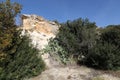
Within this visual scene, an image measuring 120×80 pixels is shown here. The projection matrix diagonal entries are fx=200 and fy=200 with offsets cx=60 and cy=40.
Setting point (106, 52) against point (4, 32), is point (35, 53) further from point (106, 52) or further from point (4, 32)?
point (106, 52)

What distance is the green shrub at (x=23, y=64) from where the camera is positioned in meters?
9.77

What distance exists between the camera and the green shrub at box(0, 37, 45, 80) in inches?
384

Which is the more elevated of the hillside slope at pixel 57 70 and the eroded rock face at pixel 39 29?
the eroded rock face at pixel 39 29

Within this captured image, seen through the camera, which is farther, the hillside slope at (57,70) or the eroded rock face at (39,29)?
the eroded rock face at (39,29)

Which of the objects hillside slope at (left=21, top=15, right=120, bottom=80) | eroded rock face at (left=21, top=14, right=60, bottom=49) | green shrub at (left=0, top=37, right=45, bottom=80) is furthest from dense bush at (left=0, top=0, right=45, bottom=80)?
eroded rock face at (left=21, top=14, right=60, bottom=49)

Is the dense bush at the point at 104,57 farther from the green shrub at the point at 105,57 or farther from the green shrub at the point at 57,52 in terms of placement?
the green shrub at the point at 57,52

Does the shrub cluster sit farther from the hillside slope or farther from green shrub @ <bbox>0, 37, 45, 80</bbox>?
green shrub @ <bbox>0, 37, 45, 80</bbox>

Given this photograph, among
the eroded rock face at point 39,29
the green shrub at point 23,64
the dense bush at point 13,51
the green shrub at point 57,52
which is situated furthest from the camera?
the eroded rock face at point 39,29

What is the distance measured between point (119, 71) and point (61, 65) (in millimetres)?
3924

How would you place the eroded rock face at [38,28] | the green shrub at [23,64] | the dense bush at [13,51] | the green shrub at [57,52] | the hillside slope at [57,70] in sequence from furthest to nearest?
the eroded rock face at [38,28] < the green shrub at [57,52] < the hillside slope at [57,70] < the green shrub at [23,64] < the dense bush at [13,51]

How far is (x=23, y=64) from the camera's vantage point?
1076 centimetres

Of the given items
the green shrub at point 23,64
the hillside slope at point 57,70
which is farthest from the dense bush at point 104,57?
the green shrub at point 23,64

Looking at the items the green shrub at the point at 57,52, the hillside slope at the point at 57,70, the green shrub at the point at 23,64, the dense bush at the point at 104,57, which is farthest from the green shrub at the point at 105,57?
the green shrub at the point at 23,64

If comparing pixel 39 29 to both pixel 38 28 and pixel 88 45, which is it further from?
pixel 88 45
